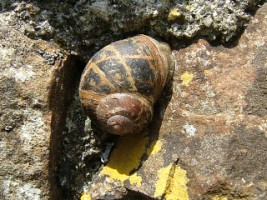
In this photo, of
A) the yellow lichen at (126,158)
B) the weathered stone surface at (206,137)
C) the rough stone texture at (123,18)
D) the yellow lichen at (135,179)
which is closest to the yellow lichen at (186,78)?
the weathered stone surface at (206,137)

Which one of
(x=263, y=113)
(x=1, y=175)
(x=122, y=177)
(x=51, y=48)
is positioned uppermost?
(x=51, y=48)

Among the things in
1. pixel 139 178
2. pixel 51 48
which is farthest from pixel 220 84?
pixel 51 48

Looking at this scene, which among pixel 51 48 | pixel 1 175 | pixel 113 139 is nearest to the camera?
pixel 1 175

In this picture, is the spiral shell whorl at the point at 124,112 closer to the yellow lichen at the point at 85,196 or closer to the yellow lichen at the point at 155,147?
the yellow lichen at the point at 155,147

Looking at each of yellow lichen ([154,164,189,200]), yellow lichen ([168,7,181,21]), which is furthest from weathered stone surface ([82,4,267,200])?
yellow lichen ([168,7,181,21])

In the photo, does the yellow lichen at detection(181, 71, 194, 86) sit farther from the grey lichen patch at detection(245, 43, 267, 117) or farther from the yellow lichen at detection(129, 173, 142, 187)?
the yellow lichen at detection(129, 173, 142, 187)

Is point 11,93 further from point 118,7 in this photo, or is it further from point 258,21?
point 258,21

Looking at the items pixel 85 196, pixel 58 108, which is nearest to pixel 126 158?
pixel 85 196
